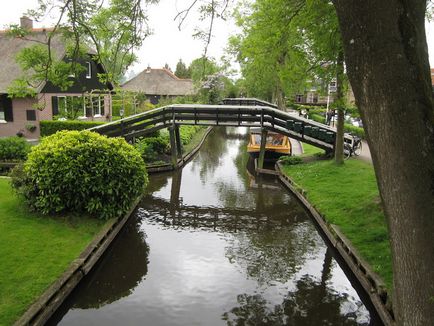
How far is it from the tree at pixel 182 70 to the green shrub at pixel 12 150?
189ft

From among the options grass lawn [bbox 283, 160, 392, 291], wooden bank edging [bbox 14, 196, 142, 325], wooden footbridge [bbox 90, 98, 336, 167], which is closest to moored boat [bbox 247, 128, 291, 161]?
wooden footbridge [bbox 90, 98, 336, 167]

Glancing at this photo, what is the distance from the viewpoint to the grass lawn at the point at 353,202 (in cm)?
826

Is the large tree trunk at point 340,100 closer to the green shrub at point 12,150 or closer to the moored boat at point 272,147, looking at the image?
the moored boat at point 272,147

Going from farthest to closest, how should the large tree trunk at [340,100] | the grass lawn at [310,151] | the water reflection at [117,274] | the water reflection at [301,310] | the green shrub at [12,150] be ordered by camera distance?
the grass lawn at [310,151]
the green shrub at [12,150]
the large tree trunk at [340,100]
the water reflection at [117,274]
the water reflection at [301,310]

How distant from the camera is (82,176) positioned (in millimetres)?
9562

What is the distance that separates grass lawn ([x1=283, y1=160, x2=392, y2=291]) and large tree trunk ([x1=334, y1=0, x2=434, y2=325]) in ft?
12.4

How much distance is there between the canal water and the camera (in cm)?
696

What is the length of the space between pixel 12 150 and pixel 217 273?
11.3m

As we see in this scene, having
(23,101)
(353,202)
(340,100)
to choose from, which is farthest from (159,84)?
(353,202)

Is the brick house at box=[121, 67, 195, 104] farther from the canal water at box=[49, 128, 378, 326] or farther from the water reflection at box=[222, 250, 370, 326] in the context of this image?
the water reflection at box=[222, 250, 370, 326]

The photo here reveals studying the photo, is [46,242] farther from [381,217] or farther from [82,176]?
[381,217]

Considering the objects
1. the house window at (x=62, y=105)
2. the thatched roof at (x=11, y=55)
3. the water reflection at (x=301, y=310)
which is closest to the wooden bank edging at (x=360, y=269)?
the water reflection at (x=301, y=310)

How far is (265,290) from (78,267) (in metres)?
3.84

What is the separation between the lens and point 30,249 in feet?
25.9
